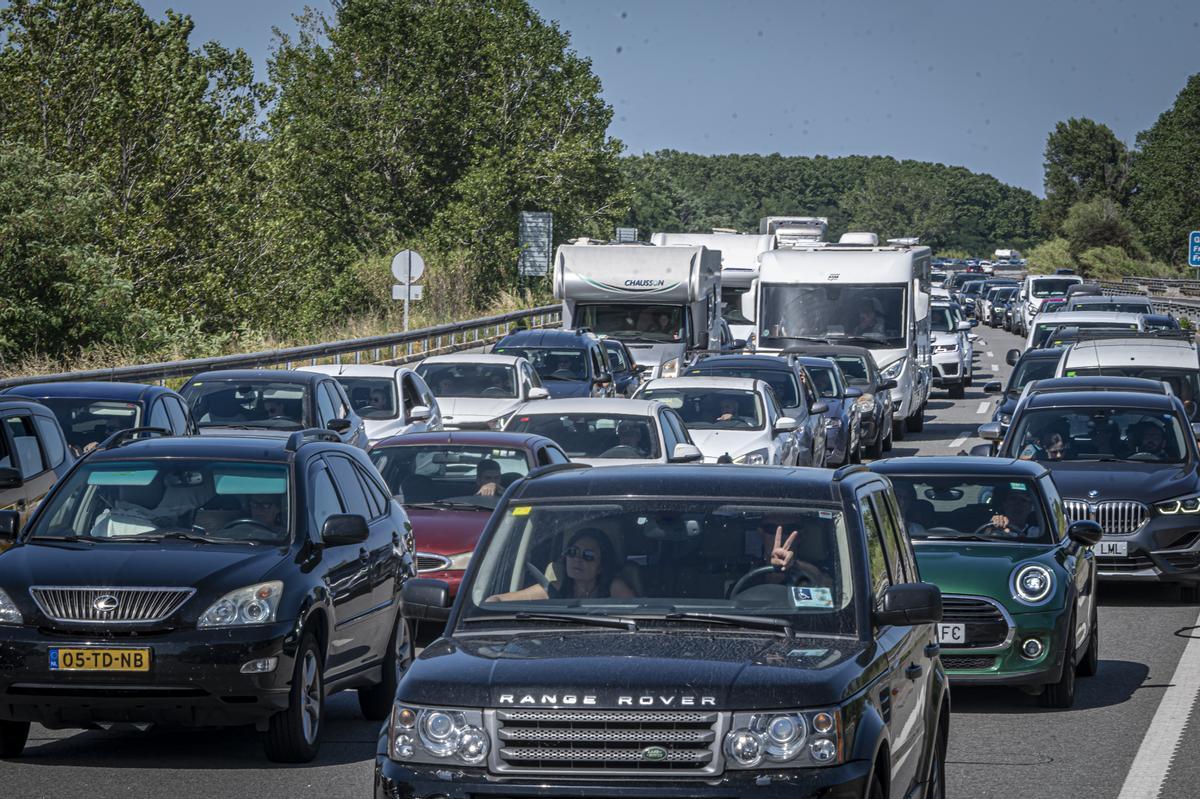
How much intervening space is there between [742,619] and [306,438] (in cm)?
509

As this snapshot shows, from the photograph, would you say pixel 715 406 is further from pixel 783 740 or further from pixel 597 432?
pixel 783 740

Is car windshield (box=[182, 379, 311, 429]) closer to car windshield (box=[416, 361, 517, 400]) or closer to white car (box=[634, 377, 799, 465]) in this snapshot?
white car (box=[634, 377, 799, 465])

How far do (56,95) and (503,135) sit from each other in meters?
27.6

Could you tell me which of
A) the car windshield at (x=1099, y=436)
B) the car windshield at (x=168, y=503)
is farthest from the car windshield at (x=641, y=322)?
the car windshield at (x=168, y=503)

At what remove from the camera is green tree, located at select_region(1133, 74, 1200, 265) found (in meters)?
142

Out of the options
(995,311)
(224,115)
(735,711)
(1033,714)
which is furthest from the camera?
(995,311)

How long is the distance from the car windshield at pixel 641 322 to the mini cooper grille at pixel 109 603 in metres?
27.2

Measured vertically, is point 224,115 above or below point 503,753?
above

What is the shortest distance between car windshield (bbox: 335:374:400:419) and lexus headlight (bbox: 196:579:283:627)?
1438 centimetres

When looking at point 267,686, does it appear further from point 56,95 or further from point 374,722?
point 56,95

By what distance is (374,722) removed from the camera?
11.0 metres

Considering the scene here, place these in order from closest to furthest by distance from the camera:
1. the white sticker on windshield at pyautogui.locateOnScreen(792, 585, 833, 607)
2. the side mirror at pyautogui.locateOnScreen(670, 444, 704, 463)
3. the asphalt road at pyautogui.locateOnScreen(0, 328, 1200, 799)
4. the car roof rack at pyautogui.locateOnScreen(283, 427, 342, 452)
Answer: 1. the white sticker on windshield at pyautogui.locateOnScreen(792, 585, 833, 607)
2. the asphalt road at pyautogui.locateOnScreen(0, 328, 1200, 799)
3. the car roof rack at pyautogui.locateOnScreen(283, 427, 342, 452)
4. the side mirror at pyautogui.locateOnScreen(670, 444, 704, 463)

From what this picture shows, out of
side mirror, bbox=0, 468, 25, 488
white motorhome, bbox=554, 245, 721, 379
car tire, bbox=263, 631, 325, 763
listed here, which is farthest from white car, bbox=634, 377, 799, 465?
car tire, bbox=263, 631, 325, 763

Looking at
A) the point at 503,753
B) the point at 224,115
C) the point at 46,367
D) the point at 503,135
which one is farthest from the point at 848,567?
the point at 503,135
